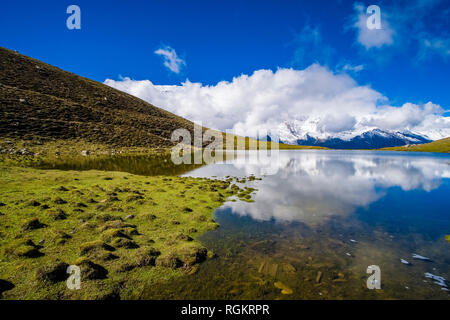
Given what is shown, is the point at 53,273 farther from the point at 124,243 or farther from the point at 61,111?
the point at 61,111

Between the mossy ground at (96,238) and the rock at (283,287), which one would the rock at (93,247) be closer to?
the mossy ground at (96,238)

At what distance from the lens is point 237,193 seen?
27.8 metres

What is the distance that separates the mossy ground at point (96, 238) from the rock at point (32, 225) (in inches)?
1.9

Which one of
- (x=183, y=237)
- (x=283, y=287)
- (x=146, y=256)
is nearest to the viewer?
(x=283, y=287)

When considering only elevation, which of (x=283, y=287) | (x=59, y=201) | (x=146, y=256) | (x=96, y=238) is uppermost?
(x=59, y=201)

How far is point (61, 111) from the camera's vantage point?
9056cm

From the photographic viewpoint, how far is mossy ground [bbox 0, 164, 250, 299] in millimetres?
9039

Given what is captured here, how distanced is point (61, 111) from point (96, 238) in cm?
10489

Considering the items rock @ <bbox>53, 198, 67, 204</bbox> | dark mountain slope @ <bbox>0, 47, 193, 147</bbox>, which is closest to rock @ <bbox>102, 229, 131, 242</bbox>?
rock @ <bbox>53, 198, 67, 204</bbox>

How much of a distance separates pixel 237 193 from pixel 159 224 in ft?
44.9

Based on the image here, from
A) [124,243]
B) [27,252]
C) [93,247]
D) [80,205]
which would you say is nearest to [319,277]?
[124,243]
